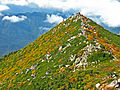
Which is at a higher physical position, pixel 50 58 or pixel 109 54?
pixel 109 54

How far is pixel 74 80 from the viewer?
23547 mm

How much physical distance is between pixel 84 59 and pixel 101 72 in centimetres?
600

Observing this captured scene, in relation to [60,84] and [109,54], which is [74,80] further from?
[109,54]

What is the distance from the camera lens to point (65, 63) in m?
30.8

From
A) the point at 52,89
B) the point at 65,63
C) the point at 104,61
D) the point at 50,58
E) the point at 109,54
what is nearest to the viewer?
the point at 52,89

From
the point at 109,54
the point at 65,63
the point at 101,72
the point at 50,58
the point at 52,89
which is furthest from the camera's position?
the point at 50,58

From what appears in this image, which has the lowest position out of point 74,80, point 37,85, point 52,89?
point 37,85

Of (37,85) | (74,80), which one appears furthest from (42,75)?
(74,80)

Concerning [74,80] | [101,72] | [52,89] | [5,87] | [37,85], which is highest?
[101,72]

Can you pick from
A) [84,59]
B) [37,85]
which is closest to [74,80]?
[84,59]

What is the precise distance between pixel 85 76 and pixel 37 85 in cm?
1141

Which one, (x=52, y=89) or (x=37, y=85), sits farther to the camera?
(x=37, y=85)

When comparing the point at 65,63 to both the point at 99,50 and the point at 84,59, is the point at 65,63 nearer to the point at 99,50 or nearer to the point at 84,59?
the point at 84,59

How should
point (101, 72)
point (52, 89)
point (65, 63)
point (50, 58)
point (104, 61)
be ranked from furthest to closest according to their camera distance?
A: 1. point (50, 58)
2. point (65, 63)
3. point (104, 61)
4. point (52, 89)
5. point (101, 72)
